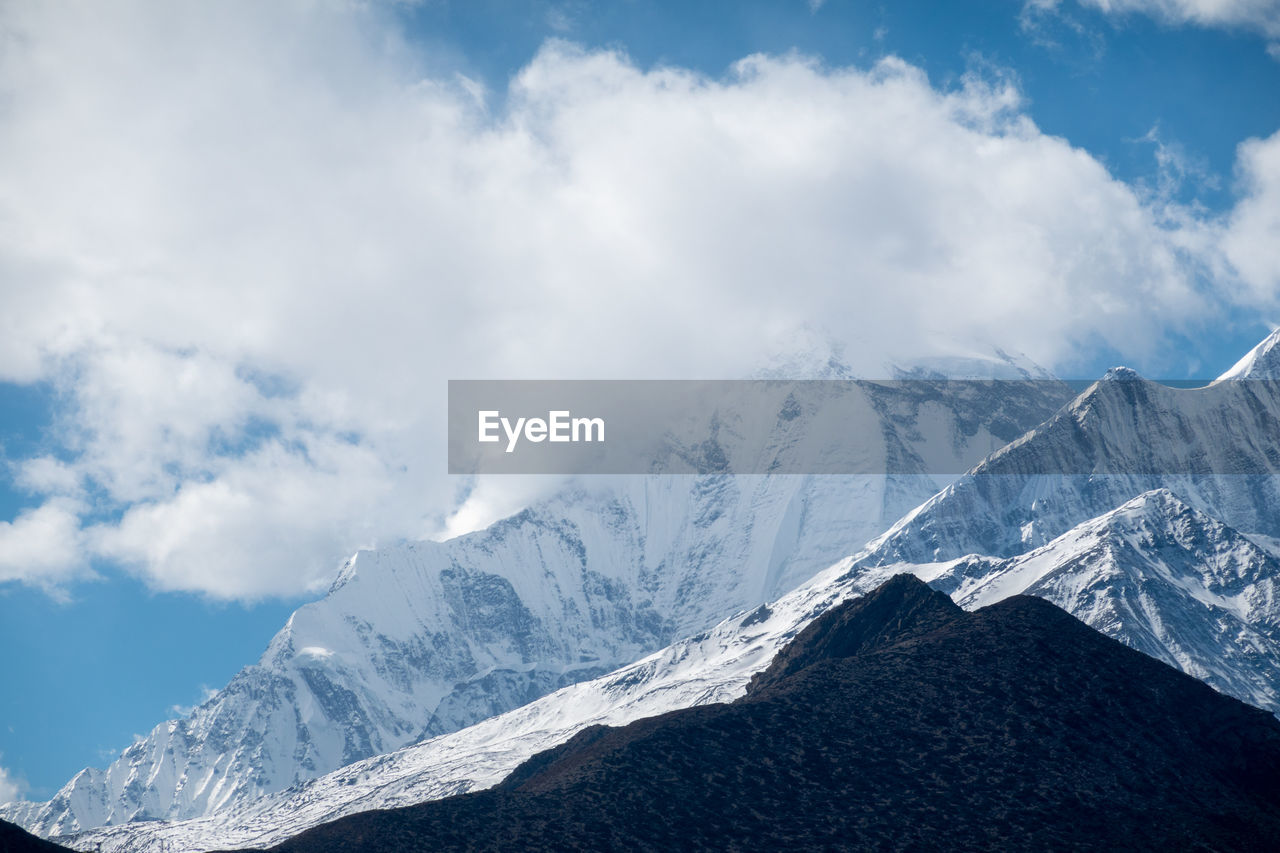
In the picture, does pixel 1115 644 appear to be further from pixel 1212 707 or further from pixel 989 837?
pixel 989 837

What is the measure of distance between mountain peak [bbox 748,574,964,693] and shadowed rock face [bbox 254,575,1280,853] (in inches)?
528

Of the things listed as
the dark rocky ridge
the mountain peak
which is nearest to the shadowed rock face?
the mountain peak

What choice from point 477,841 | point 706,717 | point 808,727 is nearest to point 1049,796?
point 808,727

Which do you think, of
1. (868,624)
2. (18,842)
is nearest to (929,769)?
(868,624)

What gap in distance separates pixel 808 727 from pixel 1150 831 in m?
29.2

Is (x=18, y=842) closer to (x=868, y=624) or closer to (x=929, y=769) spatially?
(x=929, y=769)

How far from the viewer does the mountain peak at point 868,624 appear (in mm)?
159125

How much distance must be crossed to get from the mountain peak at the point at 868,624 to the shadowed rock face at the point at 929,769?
1341 cm

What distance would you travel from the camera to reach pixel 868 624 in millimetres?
164125

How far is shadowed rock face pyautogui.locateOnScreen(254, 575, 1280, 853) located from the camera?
373 feet

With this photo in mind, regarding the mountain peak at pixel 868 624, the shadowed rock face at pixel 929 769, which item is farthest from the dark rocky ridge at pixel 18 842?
the mountain peak at pixel 868 624

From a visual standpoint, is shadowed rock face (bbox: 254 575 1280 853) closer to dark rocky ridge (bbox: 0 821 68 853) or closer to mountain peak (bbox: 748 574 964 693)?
mountain peak (bbox: 748 574 964 693)

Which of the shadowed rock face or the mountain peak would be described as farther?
the mountain peak

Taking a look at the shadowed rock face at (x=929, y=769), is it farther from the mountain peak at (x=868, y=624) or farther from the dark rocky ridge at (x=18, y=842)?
the dark rocky ridge at (x=18, y=842)
